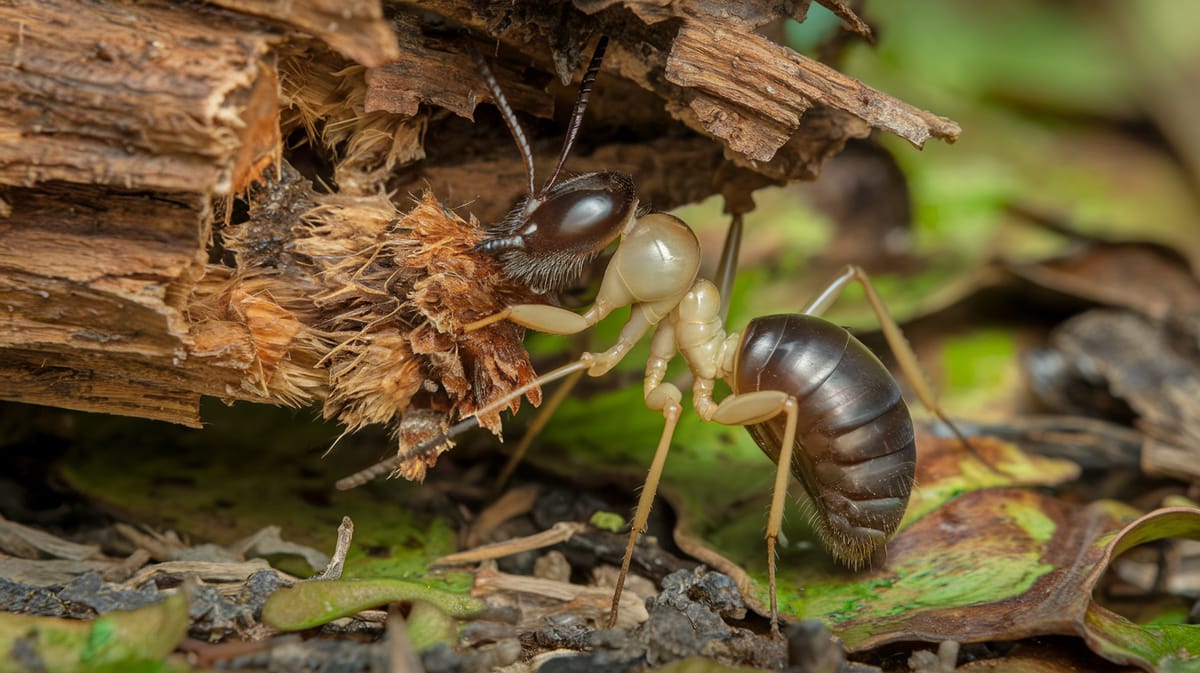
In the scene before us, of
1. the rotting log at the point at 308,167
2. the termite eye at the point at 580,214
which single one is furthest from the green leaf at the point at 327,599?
the termite eye at the point at 580,214

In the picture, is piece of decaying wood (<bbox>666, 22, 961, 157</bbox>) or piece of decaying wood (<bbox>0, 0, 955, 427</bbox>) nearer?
piece of decaying wood (<bbox>0, 0, 955, 427</bbox>)

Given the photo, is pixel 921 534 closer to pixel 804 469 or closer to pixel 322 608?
pixel 804 469

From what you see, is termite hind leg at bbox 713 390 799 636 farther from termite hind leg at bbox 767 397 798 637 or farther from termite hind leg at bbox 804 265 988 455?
termite hind leg at bbox 804 265 988 455

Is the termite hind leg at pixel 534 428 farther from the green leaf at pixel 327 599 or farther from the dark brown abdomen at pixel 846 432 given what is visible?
the green leaf at pixel 327 599

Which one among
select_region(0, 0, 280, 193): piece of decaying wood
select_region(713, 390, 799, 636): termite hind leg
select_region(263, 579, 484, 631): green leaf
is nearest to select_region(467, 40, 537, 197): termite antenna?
select_region(0, 0, 280, 193): piece of decaying wood

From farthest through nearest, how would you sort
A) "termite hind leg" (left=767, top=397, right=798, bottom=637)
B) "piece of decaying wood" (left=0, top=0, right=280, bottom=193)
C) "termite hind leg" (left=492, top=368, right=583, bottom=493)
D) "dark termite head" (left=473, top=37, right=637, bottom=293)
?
"termite hind leg" (left=492, top=368, right=583, bottom=493), "dark termite head" (left=473, top=37, right=637, bottom=293), "termite hind leg" (left=767, top=397, right=798, bottom=637), "piece of decaying wood" (left=0, top=0, right=280, bottom=193)

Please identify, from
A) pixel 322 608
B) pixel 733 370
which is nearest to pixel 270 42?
pixel 322 608

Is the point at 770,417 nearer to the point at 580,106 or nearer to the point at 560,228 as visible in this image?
the point at 560,228
